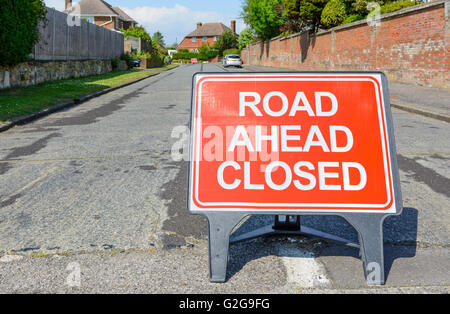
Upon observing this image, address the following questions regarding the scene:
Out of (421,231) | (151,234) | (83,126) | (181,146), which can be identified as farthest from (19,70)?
(421,231)

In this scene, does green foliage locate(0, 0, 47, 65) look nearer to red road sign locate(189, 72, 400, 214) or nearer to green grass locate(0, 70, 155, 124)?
green grass locate(0, 70, 155, 124)

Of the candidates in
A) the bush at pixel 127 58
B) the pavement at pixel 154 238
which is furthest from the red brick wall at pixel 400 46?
the bush at pixel 127 58

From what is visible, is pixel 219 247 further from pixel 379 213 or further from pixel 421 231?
pixel 421 231

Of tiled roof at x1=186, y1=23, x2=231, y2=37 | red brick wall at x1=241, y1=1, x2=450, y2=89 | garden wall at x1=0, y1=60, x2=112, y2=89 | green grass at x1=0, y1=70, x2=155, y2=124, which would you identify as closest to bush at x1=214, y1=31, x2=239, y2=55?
tiled roof at x1=186, y1=23, x2=231, y2=37

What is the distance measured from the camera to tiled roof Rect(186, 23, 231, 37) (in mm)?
116750

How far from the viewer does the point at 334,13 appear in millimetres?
30000

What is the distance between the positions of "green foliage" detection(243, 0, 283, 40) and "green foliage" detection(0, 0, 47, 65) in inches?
1413

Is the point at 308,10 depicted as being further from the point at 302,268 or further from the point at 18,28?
the point at 302,268

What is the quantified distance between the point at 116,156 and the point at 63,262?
3141 millimetres

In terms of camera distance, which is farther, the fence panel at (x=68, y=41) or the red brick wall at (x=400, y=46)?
the fence panel at (x=68, y=41)

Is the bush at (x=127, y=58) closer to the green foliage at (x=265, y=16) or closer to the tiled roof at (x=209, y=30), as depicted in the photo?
the green foliage at (x=265, y=16)

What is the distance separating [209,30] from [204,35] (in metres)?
2.07

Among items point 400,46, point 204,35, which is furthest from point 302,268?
point 204,35

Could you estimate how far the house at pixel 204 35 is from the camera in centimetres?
11675
